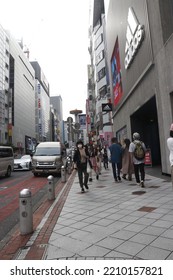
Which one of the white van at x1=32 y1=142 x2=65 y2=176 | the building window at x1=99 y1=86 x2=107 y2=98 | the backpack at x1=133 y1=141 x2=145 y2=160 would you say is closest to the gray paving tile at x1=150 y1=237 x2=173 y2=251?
the backpack at x1=133 y1=141 x2=145 y2=160

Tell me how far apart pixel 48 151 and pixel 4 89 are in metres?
53.2

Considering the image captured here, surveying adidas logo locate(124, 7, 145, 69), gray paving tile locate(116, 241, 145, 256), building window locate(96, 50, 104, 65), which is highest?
building window locate(96, 50, 104, 65)

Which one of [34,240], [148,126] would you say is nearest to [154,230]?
[34,240]

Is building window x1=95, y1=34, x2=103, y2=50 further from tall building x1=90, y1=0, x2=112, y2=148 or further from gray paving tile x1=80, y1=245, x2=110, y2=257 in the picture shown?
gray paving tile x1=80, y1=245, x2=110, y2=257

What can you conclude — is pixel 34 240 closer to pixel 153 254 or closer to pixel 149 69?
pixel 153 254

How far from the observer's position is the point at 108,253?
311 cm

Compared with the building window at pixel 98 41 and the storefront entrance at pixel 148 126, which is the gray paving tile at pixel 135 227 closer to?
the storefront entrance at pixel 148 126

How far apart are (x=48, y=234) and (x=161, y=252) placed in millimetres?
1938

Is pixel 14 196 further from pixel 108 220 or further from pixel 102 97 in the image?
pixel 102 97

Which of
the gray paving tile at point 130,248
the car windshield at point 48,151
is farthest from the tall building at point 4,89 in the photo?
the gray paving tile at point 130,248

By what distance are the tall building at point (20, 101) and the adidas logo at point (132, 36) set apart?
5349 cm

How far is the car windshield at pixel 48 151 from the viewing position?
14917mm

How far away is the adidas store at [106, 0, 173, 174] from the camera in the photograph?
9.31 metres

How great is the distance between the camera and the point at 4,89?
62656 millimetres
